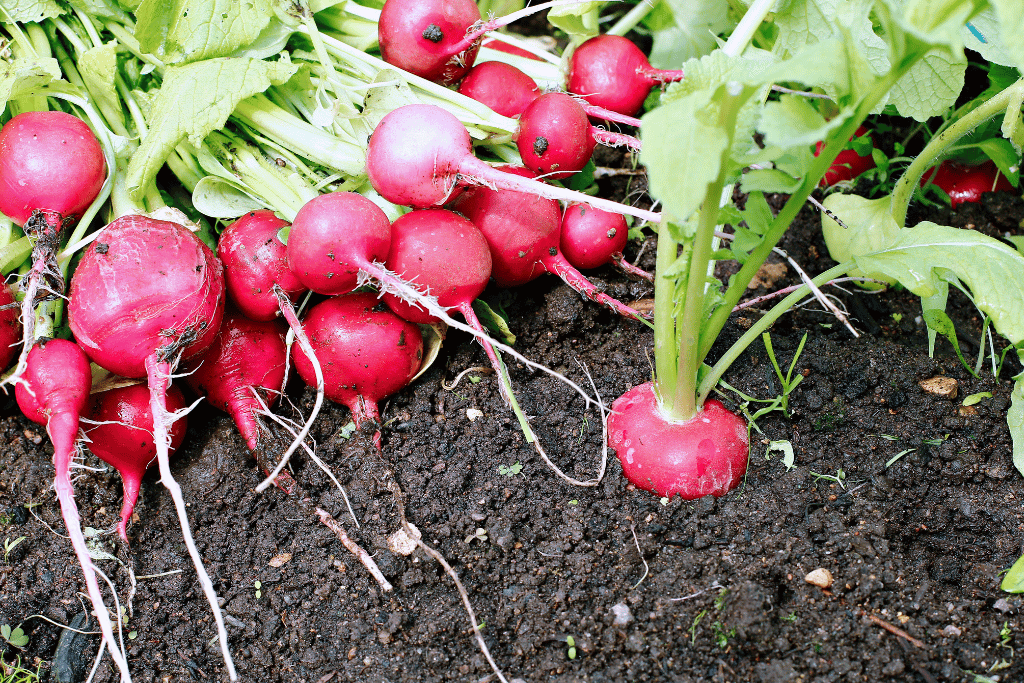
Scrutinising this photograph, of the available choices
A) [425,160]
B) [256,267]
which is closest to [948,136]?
[425,160]

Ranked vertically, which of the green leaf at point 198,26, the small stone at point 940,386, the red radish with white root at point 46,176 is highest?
the green leaf at point 198,26

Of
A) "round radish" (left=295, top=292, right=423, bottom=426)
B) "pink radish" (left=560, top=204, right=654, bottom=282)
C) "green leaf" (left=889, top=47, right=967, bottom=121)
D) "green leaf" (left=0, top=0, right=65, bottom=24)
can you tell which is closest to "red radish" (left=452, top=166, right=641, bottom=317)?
"pink radish" (left=560, top=204, right=654, bottom=282)

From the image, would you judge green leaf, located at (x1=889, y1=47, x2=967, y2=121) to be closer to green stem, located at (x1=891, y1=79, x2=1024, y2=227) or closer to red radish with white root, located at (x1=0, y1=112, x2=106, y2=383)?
green stem, located at (x1=891, y1=79, x2=1024, y2=227)

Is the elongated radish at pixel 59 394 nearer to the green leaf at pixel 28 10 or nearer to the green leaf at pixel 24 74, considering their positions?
the green leaf at pixel 24 74

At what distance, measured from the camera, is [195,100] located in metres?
1.67

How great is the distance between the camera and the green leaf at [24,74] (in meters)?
1.74

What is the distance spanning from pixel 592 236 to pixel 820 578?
39.0 inches

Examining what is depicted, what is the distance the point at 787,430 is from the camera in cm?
166

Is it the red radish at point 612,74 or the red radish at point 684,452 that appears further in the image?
the red radish at point 612,74

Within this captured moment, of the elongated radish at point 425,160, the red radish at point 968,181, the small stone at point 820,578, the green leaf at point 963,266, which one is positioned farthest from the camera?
the red radish at point 968,181

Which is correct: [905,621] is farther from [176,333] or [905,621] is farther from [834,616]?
[176,333]

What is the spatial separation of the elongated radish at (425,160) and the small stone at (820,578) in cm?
96

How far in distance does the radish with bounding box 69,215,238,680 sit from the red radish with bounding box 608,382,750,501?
1.01 meters

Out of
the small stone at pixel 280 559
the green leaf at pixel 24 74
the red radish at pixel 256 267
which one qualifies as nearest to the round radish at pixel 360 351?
the red radish at pixel 256 267
